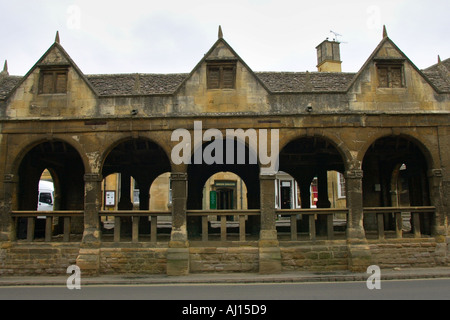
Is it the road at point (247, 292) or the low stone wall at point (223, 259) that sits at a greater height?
the low stone wall at point (223, 259)

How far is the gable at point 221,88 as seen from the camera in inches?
514

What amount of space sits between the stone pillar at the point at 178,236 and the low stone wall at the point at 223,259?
0.32 meters

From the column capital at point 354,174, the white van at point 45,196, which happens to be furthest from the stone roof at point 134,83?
the white van at point 45,196

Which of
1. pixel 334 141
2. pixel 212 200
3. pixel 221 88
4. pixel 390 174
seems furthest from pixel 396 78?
pixel 212 200

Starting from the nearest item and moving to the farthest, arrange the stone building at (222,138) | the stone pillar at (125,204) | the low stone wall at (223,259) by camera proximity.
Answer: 1. the low stone wall at (223,259)
2. the stone building at (222,138)
3. the stone pillar at (125,204)

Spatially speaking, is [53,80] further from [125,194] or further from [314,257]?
[314,257]

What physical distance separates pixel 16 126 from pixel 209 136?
642cm

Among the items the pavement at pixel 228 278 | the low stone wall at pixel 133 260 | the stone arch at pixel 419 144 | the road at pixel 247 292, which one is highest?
the stone arch at pixel 419 144

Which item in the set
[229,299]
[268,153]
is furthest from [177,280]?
[268,153]

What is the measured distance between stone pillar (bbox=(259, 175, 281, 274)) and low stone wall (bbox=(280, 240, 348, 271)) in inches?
13.4

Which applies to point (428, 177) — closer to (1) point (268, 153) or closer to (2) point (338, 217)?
(1) point (268, 153)

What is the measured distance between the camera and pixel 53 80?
13.5 meters

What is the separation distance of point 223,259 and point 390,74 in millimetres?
8281

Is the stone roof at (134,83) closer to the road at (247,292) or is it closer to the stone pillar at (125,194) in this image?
the stone pillar at (125,194)
